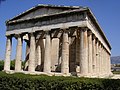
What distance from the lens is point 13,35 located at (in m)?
30.4

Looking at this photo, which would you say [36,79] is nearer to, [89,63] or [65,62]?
[65,62]

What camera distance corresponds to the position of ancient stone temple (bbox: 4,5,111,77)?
77.4 ft

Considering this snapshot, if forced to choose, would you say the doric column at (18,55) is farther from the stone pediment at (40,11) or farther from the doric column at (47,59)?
the doric column at (47,59)

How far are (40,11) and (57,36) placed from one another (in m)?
4.89

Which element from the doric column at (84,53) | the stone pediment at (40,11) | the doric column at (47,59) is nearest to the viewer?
the doric column at (84,53)

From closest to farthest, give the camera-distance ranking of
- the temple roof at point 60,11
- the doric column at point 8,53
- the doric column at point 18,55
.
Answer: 1. the temple roof at point 60,11
2. the doric column at point 18,55
3. the doric column at point 8,53

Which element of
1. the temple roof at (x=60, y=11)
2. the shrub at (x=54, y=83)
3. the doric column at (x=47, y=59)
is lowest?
the shrub at (x=54, y=83)

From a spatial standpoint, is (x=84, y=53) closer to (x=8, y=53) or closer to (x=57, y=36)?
(x=57, y=36)

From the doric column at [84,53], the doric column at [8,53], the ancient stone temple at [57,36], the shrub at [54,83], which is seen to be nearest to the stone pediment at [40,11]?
the ancient stone temple at [57,36]

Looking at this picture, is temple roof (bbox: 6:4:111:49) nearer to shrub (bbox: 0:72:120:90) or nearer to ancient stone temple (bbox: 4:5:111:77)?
ancient stone temple (bbox: 4:5:111:77)

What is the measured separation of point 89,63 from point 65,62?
3.21 m

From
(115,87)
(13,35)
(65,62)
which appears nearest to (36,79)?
(115,87)

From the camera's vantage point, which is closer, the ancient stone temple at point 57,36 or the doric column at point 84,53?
the doric column at point 84,53

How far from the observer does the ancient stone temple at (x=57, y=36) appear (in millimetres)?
23578
